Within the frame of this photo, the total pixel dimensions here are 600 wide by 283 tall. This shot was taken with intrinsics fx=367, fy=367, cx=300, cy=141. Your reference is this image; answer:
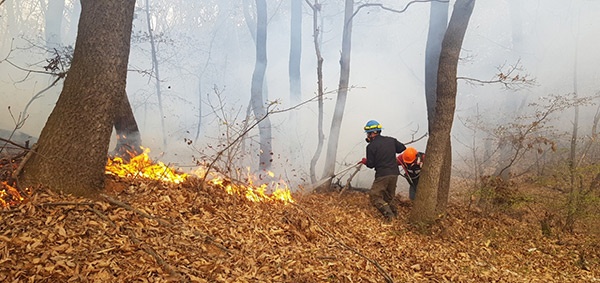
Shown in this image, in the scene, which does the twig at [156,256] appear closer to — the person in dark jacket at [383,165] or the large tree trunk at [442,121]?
the large tree trunk at [442,121]

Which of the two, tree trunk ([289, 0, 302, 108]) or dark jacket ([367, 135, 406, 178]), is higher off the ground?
tree trunk ([289, 0, 302, 108])

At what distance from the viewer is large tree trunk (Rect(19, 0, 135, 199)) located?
445cm

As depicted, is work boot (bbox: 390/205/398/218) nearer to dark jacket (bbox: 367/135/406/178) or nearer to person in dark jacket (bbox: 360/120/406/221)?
person in dark jacket (bbox: 360/120/406/221)

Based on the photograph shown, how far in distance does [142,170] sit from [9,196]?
5.81 feet

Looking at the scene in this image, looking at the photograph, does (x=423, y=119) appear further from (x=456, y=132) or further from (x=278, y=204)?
(x=278, y=204)

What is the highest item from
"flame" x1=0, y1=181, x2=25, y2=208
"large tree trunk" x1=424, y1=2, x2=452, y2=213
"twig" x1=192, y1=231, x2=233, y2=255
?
"large tree trunk" x1=424, y1=2, x2=452, y2=213

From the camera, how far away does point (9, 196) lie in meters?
4.18

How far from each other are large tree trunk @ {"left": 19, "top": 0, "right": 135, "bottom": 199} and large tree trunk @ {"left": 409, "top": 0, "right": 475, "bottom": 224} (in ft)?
17.8

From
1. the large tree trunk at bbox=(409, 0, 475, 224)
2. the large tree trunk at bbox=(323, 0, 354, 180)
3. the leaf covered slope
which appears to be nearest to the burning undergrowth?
the leaf covered slope

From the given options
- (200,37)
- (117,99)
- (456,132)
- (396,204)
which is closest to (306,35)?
(200,37)

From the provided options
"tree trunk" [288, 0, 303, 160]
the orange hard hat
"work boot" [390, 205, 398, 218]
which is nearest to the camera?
"work boot" [390, 205, 398, 218]

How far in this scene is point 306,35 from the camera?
38969mm

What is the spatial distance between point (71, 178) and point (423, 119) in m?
23.9

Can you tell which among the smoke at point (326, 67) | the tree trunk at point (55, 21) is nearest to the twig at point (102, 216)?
the smoke at point (326, 67)
